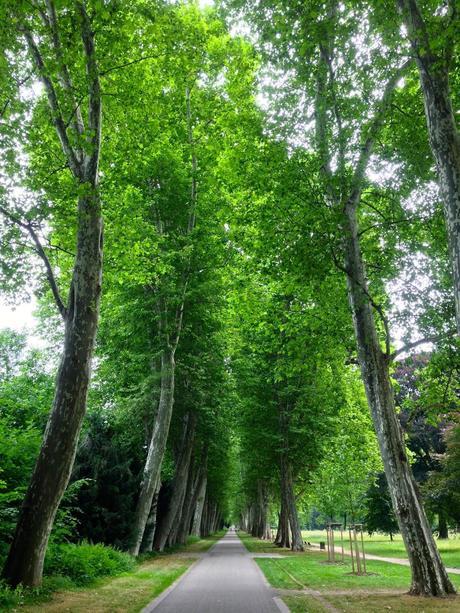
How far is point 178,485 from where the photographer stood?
2423cm

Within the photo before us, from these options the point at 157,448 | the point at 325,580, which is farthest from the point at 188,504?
the point at 325,580

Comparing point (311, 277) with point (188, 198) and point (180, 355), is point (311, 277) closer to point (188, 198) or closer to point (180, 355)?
point (188, 198)

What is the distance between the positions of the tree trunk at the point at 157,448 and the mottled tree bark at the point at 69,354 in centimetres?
813

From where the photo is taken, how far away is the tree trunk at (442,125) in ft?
18.9

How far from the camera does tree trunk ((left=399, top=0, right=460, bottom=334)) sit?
5767 mm

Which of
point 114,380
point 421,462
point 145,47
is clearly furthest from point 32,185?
point 421,462

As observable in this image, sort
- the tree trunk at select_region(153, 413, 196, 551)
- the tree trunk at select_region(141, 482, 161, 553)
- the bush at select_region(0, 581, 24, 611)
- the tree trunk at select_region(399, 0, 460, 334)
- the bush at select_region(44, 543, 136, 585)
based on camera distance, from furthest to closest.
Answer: the tree trunk at select_region(153, 413, 196, 551) → the tree trunk at select_region(141, 482, 161, 553) → the bush at select_region(44, 543, 136, 585) → the bush at select_region(0, 581, 24, 611) → the tree trunk at select_region(399, 0, 460, 334)

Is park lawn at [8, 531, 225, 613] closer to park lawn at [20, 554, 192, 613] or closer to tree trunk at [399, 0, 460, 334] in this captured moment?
park lawn at [20, 554, 192, 613]

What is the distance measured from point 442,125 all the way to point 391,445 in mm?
6881

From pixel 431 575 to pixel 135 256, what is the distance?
11.5 m

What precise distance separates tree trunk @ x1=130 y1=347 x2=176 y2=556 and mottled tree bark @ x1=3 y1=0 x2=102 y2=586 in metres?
8.13

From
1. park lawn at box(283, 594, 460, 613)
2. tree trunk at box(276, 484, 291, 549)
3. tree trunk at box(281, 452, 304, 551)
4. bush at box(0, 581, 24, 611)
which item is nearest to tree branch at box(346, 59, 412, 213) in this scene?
park lawn at box(283, 594, 460, 613)

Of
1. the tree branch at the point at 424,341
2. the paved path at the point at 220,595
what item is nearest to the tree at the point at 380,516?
the paved path at the point at 220,595

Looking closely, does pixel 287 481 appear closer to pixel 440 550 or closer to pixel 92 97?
pixel 440 550
